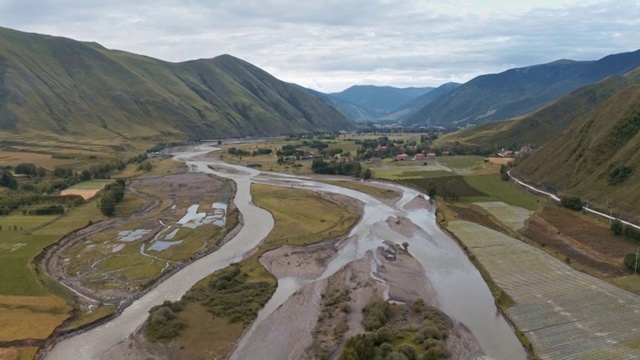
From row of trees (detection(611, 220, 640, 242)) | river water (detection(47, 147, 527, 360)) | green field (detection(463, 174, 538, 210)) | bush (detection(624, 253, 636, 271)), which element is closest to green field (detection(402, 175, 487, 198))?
green field (detection(463, 174, 538, 210))

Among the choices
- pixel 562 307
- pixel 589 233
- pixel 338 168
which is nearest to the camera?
pixel 562 307

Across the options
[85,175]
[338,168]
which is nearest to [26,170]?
[85,175]

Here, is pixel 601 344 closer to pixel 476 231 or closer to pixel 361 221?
pixel 476 231

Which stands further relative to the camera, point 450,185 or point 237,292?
point 450,185

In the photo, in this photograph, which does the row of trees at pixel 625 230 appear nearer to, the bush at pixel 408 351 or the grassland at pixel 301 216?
the grassland at pixel 301 216

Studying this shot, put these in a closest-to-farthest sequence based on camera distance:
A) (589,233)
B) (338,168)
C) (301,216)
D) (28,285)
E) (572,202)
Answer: (28,285), (589,233), (572,202), (301,216), (338,168)

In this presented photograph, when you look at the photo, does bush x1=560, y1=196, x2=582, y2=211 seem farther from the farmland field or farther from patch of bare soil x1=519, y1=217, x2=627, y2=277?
the farmland field

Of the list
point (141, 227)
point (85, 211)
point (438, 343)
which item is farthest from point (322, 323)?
point (85, 211)

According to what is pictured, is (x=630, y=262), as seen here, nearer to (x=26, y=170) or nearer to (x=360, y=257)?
(x=360, y=257)

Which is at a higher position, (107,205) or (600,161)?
(600,161)
